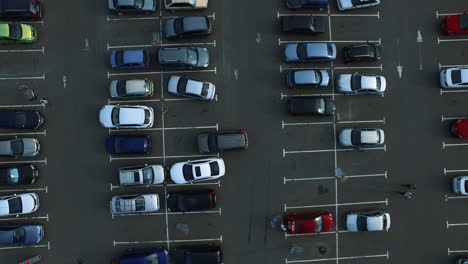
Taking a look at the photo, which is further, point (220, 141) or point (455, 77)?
point (455, 77)

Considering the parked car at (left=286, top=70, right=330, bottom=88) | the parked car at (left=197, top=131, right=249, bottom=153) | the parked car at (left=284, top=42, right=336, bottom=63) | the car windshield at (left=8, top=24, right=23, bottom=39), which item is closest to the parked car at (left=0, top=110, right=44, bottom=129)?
the car windshield at (left=8, top=24, right=23, bottom=39)

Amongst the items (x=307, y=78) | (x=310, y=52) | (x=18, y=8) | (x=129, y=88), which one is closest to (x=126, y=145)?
(x=129, y=88)

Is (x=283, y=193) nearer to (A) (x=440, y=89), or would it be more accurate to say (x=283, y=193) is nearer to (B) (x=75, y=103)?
(A) (x=440, y=89)

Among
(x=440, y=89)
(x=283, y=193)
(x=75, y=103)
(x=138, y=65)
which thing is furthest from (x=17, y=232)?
(x=440, y=89)

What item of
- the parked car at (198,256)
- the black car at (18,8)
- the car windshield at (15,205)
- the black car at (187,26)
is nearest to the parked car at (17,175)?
the car windshield at (15,205)

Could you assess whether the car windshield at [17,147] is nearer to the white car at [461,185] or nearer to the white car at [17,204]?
the white car at [17,204]

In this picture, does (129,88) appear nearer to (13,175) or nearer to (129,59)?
(129,59)

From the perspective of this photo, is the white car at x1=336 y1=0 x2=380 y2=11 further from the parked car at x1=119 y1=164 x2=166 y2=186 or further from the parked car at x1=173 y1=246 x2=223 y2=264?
the parked car at x1=173 y1=246 x2=223 y2=264
